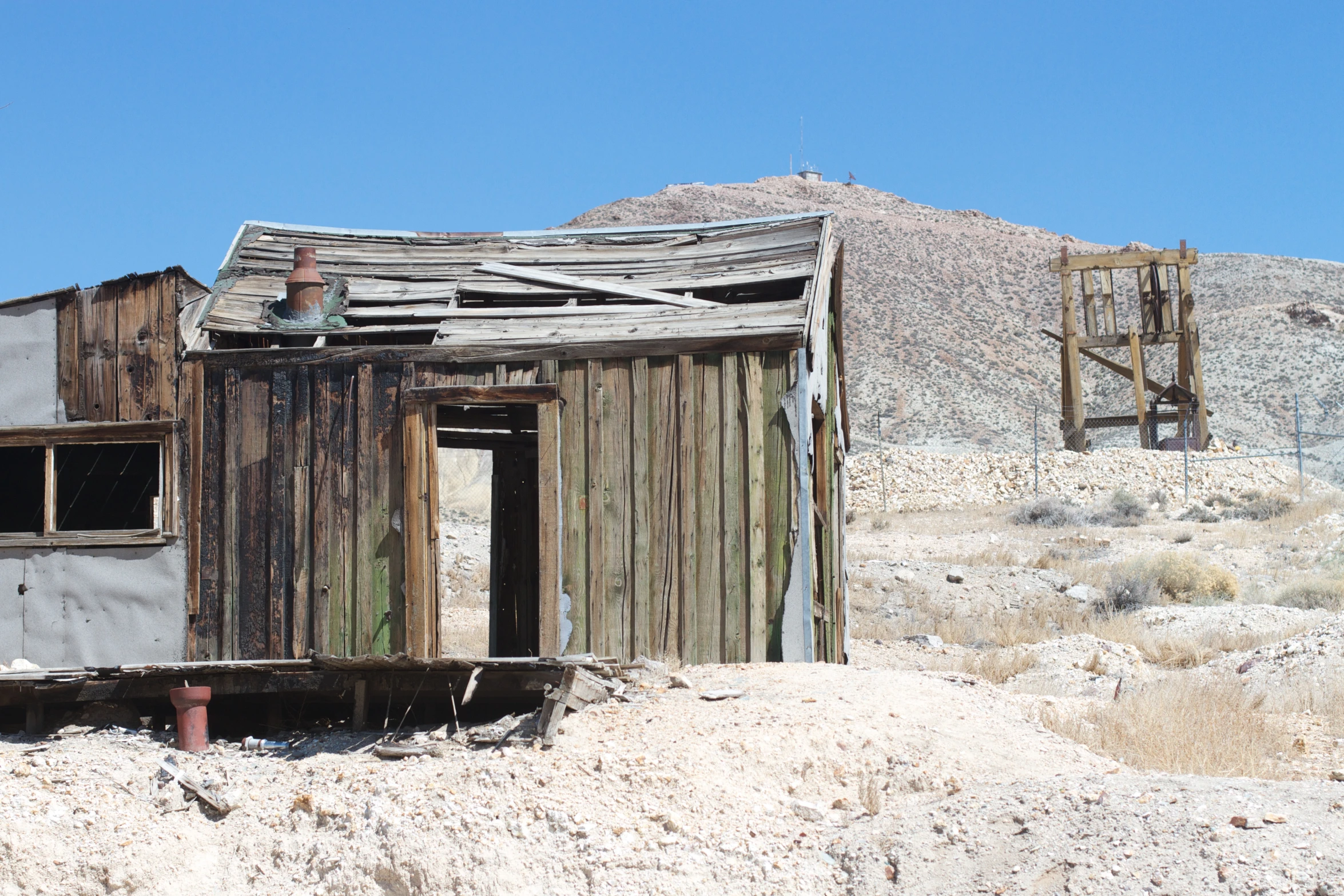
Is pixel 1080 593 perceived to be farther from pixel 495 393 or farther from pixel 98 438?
pixel 98 438

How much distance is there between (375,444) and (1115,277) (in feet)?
196

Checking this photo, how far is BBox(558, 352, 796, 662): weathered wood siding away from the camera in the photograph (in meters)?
8.44

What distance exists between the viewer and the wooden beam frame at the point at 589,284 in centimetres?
934

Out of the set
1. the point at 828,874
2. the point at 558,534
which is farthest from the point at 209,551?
the point at 828,874

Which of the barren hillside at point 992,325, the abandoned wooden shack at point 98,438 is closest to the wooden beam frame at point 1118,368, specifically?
the barren hillside at point 992,325

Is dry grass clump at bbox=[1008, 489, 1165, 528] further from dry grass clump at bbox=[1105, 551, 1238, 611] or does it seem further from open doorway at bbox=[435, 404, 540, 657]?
open doorway at bbox=[435, 404, 540, 657]

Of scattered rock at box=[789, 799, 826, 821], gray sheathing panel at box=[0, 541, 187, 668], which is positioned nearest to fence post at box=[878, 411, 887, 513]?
gray sheathing panel at box=[0, 541, 187, 668]

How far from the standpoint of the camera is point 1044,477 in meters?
26.2

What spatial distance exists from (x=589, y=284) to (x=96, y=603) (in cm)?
424

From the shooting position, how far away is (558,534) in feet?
27.9

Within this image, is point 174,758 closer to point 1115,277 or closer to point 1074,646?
point 1074,646

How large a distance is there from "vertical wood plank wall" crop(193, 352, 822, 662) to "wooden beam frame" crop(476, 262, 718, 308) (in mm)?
808

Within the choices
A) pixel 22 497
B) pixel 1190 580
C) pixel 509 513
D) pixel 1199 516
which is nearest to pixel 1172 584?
pixel 1190 580

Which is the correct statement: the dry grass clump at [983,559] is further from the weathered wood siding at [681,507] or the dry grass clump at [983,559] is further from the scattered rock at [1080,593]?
the weathered wood siding at [681,507]
